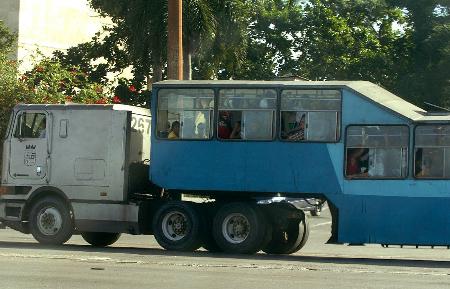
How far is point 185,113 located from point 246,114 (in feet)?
4.08

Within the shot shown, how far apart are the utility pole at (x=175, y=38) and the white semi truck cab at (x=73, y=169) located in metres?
8.71

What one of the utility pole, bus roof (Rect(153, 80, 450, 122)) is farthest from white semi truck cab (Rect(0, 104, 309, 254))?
the utility pole

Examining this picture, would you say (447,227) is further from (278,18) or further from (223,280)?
(278,18)

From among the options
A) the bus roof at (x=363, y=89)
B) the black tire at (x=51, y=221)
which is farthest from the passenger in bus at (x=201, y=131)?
the black tire at (x=51, y=221)

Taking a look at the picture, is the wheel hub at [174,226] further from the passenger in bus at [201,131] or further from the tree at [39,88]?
the tree at [39,88]

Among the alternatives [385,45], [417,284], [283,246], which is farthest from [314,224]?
[385,45]

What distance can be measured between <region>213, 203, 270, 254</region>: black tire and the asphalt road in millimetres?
376

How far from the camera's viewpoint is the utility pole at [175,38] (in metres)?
30.1

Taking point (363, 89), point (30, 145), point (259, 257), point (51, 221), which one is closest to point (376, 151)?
point (363, 89)

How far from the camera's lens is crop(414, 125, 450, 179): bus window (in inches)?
763

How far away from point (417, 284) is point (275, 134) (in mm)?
6292

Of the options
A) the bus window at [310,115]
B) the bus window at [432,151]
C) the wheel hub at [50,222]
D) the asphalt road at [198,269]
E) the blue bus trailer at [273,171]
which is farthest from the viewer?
the wheel hub at [50,222]

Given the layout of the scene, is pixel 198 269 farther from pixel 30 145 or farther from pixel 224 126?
pixel 30 145

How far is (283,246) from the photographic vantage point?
2127 centimetres
